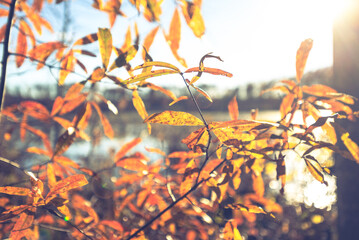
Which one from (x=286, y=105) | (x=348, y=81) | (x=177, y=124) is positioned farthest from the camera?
(x=348, y=81)

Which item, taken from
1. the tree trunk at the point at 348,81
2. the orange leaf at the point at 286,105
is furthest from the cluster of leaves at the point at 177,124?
the tree trunk at the point at 348,81

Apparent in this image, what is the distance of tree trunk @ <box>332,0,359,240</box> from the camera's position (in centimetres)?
112

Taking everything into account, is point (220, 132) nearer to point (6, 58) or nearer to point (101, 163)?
point (6, 58)

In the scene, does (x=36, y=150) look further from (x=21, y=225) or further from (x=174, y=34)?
(x=174, y=34)

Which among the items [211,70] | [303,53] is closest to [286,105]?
[303,53]

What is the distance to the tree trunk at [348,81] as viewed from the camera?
3.68 feet

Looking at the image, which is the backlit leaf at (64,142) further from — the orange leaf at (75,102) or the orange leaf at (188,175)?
the orange leaf at (188,175)

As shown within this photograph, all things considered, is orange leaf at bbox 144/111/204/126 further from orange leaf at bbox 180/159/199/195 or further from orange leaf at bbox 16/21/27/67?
orange leaf at bbox 16/21/27/67

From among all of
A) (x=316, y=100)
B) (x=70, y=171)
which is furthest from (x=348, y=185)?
(x=70, y=171)

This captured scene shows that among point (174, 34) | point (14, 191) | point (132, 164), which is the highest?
point (174, 34)

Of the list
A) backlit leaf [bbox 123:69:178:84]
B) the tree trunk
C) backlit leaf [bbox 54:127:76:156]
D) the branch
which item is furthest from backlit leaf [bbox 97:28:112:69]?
the tree trunk

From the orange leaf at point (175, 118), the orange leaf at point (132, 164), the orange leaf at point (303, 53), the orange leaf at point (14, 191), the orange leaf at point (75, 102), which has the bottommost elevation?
the orange leaf at point (132, 164)

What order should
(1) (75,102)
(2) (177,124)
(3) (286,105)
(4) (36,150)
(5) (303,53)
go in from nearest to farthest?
(2) (177,124)
(5) (303,53)
(3) (286,105)
(1) (75,102)
(4) (36,150)

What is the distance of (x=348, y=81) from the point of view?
1150 mm
